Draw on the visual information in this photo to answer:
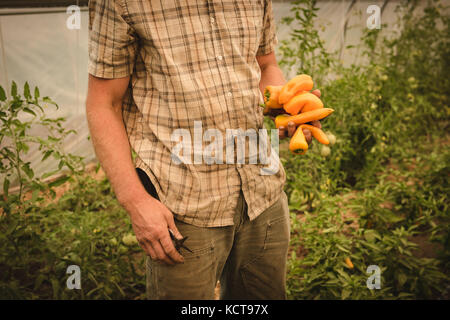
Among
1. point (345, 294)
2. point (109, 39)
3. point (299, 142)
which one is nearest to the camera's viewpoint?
point (109, 39)

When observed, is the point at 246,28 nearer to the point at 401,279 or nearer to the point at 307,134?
the point at 307,134

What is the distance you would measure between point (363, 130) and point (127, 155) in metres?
2.70

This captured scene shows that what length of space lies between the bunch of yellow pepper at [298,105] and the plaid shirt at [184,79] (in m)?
0.08

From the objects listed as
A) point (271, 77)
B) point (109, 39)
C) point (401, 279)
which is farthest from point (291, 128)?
point (401, 279)

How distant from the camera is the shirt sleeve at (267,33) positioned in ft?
4.27

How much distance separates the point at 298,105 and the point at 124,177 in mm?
619

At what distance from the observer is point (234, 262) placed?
1.31 m

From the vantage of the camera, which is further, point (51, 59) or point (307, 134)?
point (51, 59)

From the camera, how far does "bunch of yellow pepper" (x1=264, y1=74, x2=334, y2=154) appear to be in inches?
46.6

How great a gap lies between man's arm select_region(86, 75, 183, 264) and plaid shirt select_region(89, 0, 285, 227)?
0.16ft

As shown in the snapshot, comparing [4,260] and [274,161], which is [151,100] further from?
[4,260]

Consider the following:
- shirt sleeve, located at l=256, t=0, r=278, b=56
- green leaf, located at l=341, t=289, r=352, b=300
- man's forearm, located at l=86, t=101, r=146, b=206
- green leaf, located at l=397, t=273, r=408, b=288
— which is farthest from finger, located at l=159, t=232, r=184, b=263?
green leaf, located at l=397, t=273, r=408, b=288

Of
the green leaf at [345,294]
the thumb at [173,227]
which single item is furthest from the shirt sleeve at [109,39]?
the green leaf at [345,294]
